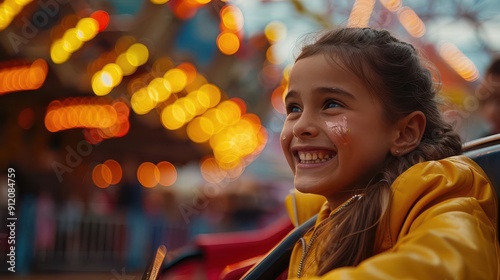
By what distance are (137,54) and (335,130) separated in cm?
424

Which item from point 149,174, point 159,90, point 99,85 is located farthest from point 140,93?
point 149,174

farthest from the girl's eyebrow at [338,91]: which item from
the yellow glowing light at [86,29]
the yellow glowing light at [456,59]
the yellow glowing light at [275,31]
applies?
the yellow glowing light at [456,59]

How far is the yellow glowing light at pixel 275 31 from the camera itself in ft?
19.4

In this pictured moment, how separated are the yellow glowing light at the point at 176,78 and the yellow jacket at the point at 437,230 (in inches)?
183

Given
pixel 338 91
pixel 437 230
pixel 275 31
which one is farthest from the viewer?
Answer: pixel 275 31

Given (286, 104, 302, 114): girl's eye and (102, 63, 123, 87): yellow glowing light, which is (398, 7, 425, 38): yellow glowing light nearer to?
(102, 63, 123, 87): yellow glowing light

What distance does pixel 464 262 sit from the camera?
0.67 m

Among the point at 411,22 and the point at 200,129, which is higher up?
the point at 411,22

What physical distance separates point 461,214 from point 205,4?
13.6 ft

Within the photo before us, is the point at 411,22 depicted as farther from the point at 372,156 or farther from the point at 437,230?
the point at 437,230

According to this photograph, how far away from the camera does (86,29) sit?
438cm

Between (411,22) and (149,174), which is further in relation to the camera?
(149,174)

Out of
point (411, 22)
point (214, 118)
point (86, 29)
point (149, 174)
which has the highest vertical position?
point (411, 22)

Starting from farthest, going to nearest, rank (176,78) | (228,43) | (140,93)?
(140,93)
(176,78)
(228,43)
